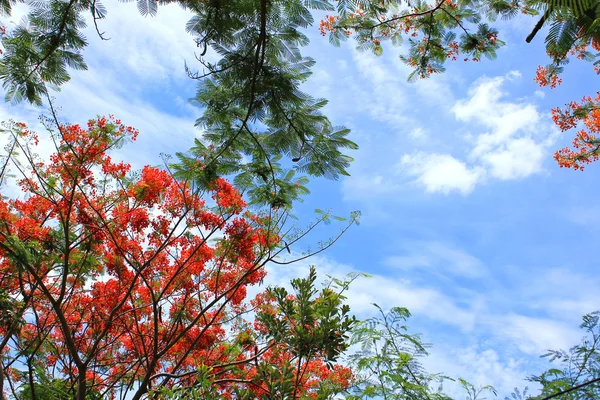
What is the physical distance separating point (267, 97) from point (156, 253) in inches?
167

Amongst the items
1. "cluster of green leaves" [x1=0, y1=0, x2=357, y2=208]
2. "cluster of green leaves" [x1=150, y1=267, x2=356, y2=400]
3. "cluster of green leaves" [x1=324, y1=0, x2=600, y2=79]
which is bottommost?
"cluster of green leaves" [x1=150, y1=267, x2=356, y2=400]

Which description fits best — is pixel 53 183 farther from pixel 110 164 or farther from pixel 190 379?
pixel 190 379

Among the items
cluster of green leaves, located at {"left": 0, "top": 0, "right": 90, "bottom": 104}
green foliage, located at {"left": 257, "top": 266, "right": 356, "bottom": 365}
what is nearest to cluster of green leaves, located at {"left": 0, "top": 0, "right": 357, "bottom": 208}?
cluster of green leaves, located at {"left": 0, "top": 0, "right": 90, "bottom": 104}

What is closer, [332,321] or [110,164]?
[332,321]

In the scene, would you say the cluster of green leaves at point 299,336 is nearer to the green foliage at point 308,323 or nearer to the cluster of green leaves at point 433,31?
the green foliage at point 308,323

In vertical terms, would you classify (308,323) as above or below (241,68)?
below

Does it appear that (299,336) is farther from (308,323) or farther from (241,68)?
(241,68)

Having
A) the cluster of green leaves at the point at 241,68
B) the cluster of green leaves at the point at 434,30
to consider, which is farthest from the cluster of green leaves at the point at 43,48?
the cluster of green leaves at the point at 434,30

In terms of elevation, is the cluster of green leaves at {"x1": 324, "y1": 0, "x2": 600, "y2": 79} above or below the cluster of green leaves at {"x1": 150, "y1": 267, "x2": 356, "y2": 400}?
above

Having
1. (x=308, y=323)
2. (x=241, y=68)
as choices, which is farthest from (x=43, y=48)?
(x=308, y=323)

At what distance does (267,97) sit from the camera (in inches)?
141

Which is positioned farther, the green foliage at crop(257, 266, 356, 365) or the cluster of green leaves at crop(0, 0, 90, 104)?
the cluster of green leaves at crop(0, 0, 90, 104)

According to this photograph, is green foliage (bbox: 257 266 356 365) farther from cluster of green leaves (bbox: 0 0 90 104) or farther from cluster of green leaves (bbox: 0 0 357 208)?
cluster of green leaves (bbox: 0 0 90 104)

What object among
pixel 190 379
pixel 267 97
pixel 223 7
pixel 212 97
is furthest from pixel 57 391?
pixel 223 7
